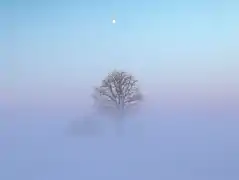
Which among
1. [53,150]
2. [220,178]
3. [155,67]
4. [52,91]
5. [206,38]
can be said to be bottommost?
[220,178]

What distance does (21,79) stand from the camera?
2602 millimetres

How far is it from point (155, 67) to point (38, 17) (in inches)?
35.3

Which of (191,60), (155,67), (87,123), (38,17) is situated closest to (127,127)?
(87,123)

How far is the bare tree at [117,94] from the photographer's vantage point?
250 centimetres

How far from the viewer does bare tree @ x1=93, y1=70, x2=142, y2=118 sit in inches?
98.5

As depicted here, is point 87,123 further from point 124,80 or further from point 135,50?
point 135,50

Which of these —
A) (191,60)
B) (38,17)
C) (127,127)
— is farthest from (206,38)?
(38,17)

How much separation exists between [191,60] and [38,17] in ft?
3.66

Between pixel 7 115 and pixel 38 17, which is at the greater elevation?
pixel 38 17

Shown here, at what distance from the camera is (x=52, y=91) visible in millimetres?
2586

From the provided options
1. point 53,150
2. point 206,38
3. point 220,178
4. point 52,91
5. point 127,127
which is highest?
point 206,38

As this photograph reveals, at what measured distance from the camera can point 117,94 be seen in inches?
98.2

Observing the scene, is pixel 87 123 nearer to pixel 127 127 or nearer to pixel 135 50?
pixel 127 127

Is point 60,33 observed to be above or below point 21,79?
above
